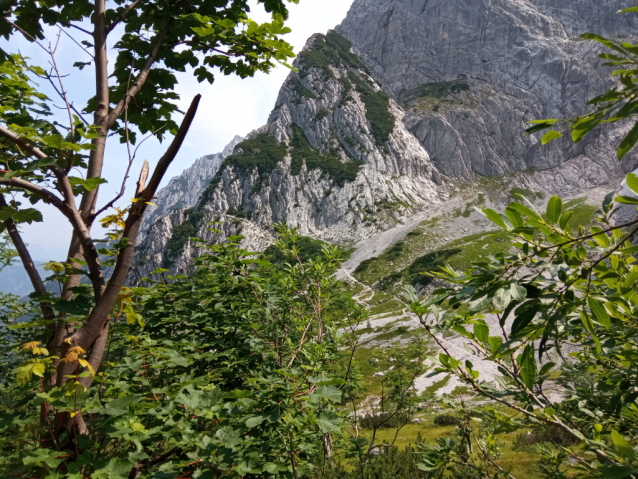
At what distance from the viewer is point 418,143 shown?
534 ft

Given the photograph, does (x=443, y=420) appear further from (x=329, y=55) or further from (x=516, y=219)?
(x=329, y=55)

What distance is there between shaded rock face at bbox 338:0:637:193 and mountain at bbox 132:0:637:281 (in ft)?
1.91

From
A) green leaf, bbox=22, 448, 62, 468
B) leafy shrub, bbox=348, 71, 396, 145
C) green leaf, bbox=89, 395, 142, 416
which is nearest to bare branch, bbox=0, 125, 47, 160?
green leaf, bbox=89, 395, 142, 416

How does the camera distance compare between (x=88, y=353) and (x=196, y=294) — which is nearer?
(x=88, y=353)

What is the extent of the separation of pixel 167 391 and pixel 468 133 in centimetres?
18253

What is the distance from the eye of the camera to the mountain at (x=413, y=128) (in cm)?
13888

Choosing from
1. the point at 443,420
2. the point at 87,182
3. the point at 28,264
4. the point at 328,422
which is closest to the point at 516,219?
the point at 328,422

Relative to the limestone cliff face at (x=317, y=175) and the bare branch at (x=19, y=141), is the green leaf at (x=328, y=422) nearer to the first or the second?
the bare branch at (x=19, y=141)

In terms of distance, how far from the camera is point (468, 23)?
180875 mm

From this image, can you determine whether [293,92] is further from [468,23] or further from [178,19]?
[178,19]

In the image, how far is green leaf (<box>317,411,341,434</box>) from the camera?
2.24 metres

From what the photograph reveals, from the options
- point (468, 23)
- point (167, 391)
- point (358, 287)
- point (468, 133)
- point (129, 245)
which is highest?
point (468, 23)

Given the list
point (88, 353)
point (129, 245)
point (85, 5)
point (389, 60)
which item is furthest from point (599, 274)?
point (389, 60)

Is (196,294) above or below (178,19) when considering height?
below
